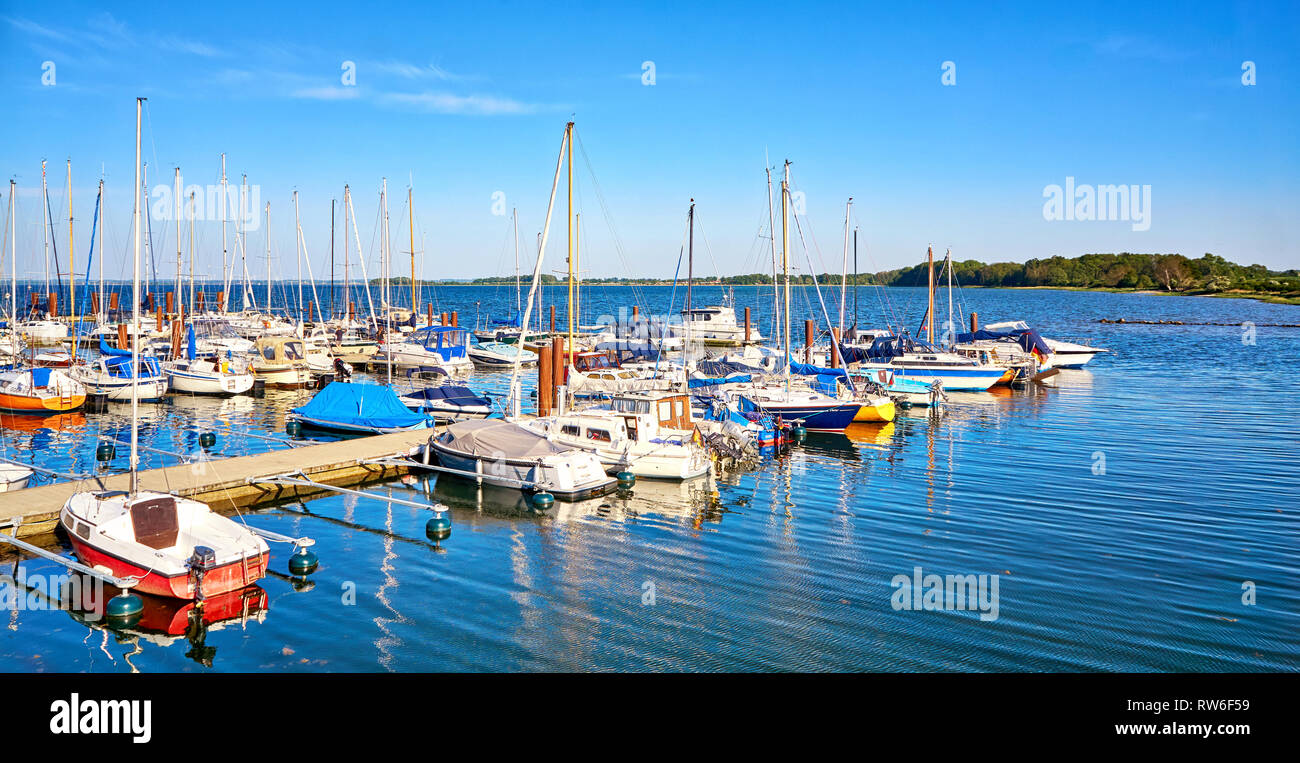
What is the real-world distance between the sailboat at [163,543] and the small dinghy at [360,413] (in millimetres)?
16208

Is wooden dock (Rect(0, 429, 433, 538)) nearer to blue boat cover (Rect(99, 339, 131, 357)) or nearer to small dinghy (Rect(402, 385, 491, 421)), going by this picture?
small dinghy (Rect(402, 385, 491, 421))

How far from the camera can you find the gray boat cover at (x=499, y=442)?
26672mm

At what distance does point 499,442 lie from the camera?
27.3 meters

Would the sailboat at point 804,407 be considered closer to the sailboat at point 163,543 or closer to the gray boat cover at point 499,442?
the gray boat cover at point 499,442

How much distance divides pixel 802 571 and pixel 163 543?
13.1 meters

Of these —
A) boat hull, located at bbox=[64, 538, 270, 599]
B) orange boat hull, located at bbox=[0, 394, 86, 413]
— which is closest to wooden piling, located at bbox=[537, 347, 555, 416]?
boat hull, located at bbox=[64, 538, 270, 599]

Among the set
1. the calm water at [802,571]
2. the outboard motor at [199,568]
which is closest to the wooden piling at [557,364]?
the calm water at [802,571]

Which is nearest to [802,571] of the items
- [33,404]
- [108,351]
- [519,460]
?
[519,460]

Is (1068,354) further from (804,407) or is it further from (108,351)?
(108,351)

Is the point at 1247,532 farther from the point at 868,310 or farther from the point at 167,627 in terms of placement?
the point at 868,310
